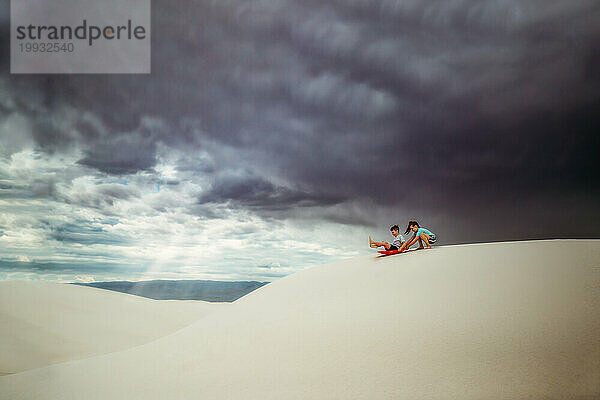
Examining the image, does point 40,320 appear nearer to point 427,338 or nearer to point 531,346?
point 427,338

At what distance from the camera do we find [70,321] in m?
12.4

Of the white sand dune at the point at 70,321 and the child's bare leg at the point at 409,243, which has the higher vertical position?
the child's bare leg at the point at 409,243

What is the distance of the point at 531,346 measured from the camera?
4379 mm

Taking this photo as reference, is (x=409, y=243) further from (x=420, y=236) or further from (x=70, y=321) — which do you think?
(x=70, y=321)

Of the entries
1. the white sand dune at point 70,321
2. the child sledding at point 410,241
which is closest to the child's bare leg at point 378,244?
the child sledding at point 410,241

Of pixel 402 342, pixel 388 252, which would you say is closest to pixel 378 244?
pixel 388 252

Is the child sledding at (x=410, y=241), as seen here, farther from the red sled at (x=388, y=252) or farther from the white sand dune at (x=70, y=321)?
the white sand dune at (x=70, y=321)

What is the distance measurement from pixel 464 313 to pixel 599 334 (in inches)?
54.5

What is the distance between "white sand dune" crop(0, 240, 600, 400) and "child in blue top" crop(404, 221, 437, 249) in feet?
1.28

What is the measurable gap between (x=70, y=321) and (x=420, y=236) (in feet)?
36.6

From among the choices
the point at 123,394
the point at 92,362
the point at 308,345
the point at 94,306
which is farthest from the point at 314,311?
the point at 94,306

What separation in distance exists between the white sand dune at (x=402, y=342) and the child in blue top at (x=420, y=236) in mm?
392

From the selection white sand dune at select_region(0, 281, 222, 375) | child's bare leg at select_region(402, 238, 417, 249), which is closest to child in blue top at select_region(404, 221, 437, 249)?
child's bare leg at select_region(402, 238, 417, 249)

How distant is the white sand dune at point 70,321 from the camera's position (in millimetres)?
10250
